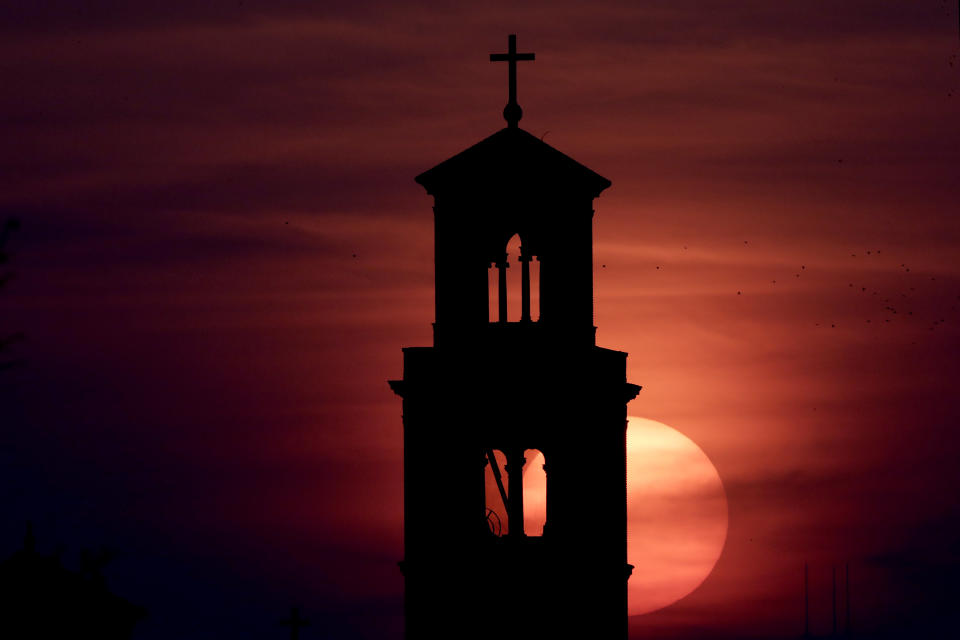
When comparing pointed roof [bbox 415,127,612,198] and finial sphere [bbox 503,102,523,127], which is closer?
pointed roof [bbox 415,127,612,198]

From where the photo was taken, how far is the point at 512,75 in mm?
29156

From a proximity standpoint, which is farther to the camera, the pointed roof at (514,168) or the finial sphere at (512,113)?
the finial sphere at (512,113)

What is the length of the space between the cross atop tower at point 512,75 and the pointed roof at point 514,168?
1.12 ft

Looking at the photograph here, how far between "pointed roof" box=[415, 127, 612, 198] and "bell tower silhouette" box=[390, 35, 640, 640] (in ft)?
0.06

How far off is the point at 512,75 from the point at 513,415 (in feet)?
16.2

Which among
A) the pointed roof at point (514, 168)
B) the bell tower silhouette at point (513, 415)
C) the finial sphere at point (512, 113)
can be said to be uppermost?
the finial sphere at point (512, 113)

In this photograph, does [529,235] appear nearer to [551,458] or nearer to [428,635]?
[551,458]

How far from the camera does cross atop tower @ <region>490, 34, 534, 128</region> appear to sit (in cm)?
2839

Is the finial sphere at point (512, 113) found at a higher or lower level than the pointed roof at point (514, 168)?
higher

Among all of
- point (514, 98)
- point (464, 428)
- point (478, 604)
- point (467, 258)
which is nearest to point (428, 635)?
point (478, 604)

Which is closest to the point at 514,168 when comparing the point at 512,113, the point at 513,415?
the point at 512,113

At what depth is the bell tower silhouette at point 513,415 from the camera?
28.1m

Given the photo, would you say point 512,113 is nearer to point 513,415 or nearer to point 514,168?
point 514,168

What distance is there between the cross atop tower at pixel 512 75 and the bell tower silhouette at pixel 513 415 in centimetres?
4
